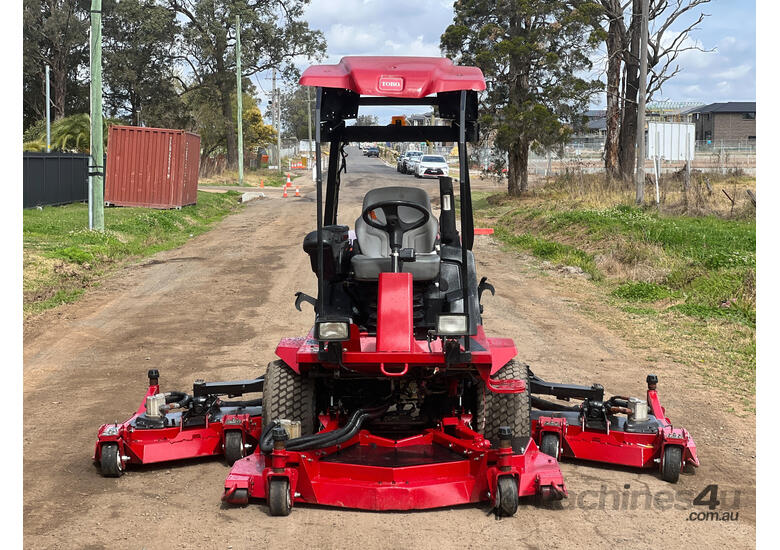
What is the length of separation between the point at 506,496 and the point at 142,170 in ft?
77.7

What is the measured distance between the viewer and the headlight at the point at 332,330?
527 centimetres

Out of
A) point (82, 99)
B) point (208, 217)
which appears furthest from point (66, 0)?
point (208, 217)

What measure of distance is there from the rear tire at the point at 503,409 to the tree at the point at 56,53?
50.3 metres

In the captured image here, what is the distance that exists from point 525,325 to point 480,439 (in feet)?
20.2

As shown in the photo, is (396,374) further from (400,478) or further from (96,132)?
(96,132)

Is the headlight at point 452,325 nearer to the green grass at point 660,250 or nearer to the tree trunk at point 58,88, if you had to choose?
the green grass at point 660,250

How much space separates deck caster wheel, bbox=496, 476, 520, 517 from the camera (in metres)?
5.10

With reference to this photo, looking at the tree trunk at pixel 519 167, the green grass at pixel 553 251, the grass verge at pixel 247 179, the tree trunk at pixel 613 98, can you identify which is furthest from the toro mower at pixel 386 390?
the grass verge at pixel 247 179

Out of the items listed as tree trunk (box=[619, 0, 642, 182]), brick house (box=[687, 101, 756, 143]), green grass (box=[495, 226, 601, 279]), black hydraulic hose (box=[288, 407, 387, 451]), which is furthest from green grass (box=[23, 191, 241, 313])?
brick house (box=[687, 101, 756, 143])

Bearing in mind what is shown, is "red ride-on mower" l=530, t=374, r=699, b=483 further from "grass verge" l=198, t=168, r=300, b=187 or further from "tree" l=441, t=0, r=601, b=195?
"grass verge" l=198, t=168, r=300, b=187

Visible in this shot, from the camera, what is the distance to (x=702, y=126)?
293 ft

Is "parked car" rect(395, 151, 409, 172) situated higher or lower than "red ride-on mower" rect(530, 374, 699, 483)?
higher

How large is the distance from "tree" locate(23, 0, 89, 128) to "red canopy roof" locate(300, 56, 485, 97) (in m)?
49.9

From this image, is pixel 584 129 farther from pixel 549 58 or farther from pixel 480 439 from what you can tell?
pixel 480 439
